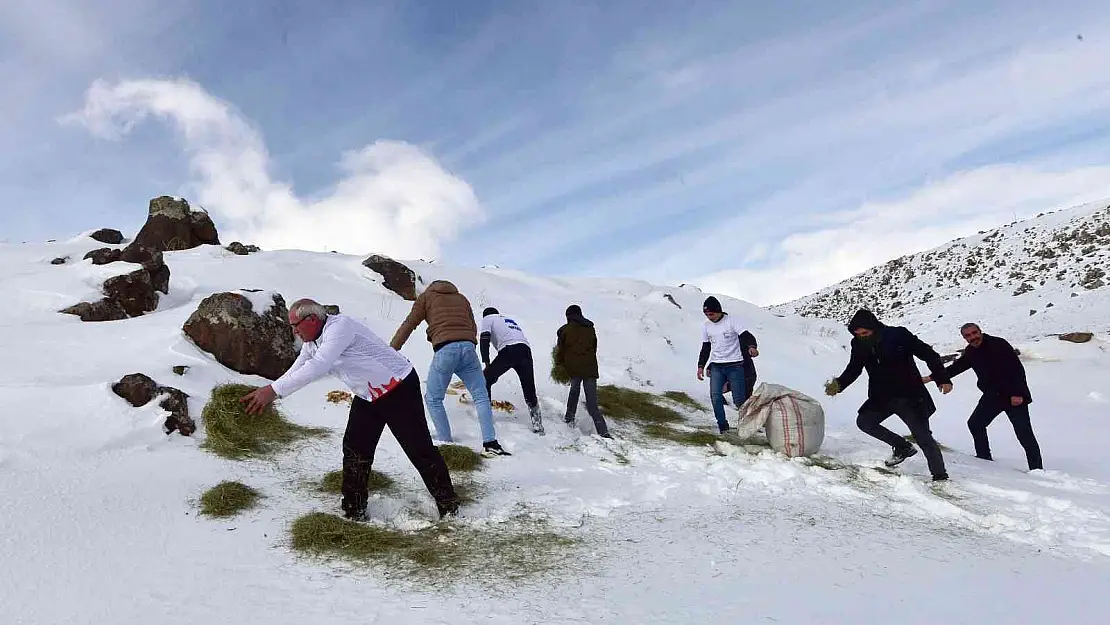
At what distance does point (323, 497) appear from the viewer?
13.8ft

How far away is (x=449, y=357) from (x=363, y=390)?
1.74 m

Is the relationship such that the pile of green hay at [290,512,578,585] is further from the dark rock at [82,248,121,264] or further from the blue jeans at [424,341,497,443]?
the dark rock at [82,248,121,264]

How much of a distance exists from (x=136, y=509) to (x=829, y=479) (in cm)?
488

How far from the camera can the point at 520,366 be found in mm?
6605

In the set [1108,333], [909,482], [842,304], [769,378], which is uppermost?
[842,304]

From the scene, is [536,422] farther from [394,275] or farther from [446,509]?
[394,275]

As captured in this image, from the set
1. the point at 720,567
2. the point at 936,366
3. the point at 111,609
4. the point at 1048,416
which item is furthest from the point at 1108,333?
the point at 111,609

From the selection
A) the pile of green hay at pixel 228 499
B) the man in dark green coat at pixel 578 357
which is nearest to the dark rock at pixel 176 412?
the pile of green hay at pixel 228 499

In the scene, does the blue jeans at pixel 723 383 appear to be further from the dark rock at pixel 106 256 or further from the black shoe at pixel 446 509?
the dark rock at pixel 106 256

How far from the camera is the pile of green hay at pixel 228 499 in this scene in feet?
12.2

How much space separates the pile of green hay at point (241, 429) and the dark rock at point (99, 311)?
3.83 meters

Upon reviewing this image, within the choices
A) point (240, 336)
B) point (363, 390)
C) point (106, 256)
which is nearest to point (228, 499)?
point (363, 390)

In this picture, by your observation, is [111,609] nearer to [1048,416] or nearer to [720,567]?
[720,567]

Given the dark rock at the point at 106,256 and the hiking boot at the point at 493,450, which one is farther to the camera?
the dark rock at the point at 106,256
